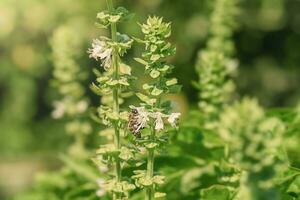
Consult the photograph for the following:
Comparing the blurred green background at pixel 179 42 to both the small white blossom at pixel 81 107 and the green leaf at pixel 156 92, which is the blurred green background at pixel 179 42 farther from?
the green leaf at pixel 156 92

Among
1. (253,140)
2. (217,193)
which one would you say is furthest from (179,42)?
(217,193)

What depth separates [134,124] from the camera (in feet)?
7.36

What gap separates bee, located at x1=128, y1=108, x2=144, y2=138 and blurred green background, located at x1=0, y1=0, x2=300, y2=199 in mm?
5696

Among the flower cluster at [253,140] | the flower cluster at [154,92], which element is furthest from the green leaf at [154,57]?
the flower cluster at [253,140]

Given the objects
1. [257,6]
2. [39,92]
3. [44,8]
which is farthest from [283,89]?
[39,92]

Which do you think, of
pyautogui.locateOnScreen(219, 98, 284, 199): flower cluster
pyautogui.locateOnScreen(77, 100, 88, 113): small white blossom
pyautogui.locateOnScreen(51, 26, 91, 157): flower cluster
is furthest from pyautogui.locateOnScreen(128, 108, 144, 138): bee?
pyautogui.locateOnScreen(77, 100, 88, 113): small white blossom

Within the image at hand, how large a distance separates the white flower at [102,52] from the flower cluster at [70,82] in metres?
1.11

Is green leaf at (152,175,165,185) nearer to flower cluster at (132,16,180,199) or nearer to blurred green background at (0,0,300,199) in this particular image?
flower cluster at (132,16,180,199)

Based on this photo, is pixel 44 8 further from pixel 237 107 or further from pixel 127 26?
pixel 237 107

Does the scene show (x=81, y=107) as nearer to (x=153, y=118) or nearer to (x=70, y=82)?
(x=70, y=82)

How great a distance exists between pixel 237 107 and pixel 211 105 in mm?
133

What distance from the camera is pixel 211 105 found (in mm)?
3164

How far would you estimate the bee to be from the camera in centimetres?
223

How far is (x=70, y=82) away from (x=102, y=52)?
1429 mm
